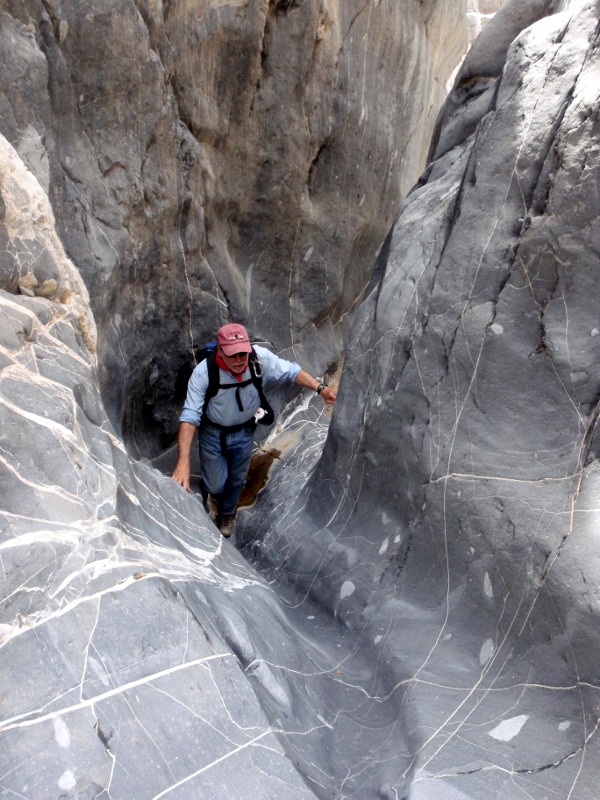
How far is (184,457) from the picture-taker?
415 centimetres

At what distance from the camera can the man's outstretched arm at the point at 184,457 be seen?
4.08 meters

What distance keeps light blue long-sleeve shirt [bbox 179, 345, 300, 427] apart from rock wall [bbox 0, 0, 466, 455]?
0.54 meters

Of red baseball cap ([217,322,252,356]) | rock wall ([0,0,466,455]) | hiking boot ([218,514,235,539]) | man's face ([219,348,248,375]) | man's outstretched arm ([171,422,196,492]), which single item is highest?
rock wall ([0,0,466,455])

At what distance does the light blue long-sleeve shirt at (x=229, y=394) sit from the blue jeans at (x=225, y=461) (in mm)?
144

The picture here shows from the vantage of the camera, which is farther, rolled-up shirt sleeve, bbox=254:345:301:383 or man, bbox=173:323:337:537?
rolled-up shirt sleeve, bbox=254:345:301:383

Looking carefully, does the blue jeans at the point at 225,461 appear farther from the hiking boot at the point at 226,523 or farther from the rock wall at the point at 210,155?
the rock wall at the point at 210,155

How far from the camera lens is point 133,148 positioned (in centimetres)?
449

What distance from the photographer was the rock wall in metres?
4.04

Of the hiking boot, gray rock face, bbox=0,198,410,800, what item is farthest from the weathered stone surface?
the hiking boot

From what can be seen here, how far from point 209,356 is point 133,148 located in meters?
1.45

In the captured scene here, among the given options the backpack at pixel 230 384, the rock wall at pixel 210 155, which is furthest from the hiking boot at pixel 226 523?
the backpack at pixel 230 384

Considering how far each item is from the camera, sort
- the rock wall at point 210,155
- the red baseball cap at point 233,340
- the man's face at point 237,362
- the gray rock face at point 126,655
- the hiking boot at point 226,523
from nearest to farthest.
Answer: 1. the gray rock face at point 126,655
2. the rock wall at point 210,155
3. the red baseball cap at point 233,340
4. the man's face at point 237,362
5. the hiking boot at point 226,523

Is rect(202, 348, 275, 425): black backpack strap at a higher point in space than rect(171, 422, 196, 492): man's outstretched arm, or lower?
higher

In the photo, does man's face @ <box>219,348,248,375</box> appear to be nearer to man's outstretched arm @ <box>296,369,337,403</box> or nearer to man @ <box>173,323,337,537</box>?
man @ <box>173,323,337,537</box>
